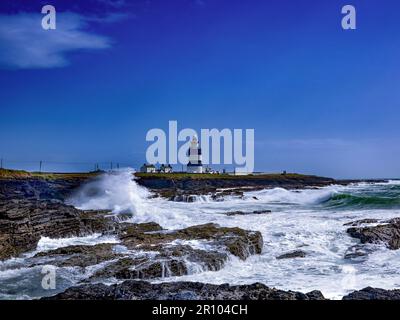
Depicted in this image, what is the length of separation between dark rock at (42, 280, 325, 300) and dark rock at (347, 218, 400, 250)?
710cm

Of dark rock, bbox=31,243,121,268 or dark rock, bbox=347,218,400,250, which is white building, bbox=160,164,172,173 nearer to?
dark rock, bbox=347,218,400,250

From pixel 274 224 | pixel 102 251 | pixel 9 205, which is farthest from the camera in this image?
pixel 274 224

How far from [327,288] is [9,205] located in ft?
29.3

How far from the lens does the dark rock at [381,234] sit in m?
11.8

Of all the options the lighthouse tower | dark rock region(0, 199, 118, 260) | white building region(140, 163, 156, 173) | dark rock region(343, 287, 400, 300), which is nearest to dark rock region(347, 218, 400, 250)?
dark rock region(343, 287, 400, 300)

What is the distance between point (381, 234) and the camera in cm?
1225

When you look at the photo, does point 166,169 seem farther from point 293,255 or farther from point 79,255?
point 79,255

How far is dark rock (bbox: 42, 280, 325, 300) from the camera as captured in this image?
5223 mm

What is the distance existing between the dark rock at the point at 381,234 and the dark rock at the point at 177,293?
710 cm

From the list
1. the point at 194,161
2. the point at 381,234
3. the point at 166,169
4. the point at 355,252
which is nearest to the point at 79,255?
the point at 355,252
